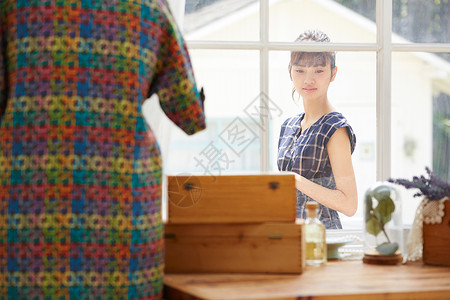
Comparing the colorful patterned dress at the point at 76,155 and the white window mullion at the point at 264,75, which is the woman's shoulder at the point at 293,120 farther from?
the colorful patterned dress at the point at 76,155

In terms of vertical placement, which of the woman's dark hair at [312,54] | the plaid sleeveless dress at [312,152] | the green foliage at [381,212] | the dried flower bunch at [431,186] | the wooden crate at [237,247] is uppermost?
the woman's dark hair at [312,54]

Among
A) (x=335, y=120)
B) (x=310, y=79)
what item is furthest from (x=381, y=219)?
(x=310, y=79)

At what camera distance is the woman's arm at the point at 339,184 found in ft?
7.16

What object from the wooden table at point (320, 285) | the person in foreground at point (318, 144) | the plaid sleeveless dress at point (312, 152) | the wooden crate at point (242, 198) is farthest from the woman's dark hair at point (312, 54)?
the wooden table at point (320, 285)

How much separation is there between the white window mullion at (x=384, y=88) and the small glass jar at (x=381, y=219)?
0.55 m

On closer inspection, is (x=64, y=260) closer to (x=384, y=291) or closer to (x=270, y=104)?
(x=384, y=291)

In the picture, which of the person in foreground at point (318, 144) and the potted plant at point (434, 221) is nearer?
the potted plant at point (434, 221)

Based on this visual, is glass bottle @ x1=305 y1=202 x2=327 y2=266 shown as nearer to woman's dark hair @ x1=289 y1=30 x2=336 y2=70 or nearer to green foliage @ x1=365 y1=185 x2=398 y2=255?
green foliage @ x1=365 y1=185 x2=398 y2=255

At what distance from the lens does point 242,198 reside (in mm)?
1563

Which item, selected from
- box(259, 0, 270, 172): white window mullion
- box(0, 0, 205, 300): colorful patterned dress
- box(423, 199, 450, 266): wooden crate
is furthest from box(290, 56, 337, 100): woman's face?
box(0, 0, 205, 300): colorful patterned dress

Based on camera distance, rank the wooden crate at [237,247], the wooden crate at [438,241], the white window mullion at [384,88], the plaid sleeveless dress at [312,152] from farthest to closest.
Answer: the white window mullion at [384,88]
the plaid sleeveless dress at [312,152]
the wooden crate at [438,241]
the wooden crate at [237,247]

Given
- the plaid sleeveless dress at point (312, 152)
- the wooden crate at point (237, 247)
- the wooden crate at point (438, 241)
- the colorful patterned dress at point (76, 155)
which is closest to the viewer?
the colorful patterned dress at point (76, 155)

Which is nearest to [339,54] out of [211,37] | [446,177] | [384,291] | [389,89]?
[389,89]

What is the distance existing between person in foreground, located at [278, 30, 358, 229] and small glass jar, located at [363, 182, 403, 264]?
413 mm
